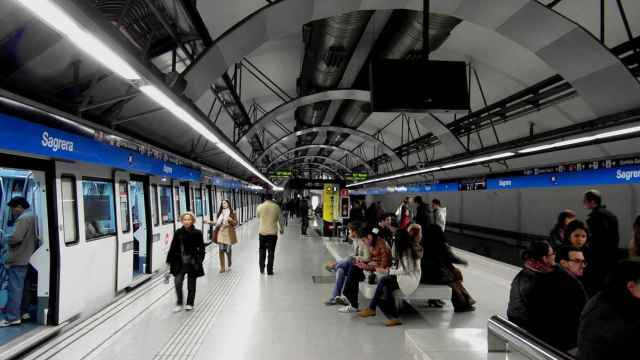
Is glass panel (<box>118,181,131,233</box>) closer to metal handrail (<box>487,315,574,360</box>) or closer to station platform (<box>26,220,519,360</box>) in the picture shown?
station platform (<box>26,220,519,360</box>)

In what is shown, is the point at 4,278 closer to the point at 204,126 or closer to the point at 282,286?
the point at 204,126

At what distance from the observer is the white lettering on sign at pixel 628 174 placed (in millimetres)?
6729

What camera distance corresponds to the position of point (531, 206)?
52.6 ft

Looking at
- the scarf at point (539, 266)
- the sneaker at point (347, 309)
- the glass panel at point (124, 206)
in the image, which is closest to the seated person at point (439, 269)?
the sneaker at point (347, 309)

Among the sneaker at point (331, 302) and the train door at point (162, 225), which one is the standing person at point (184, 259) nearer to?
the sneaker at point (331, 302)

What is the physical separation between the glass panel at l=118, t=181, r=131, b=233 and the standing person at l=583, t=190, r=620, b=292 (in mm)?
7081

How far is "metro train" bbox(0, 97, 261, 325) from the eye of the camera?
398 cm

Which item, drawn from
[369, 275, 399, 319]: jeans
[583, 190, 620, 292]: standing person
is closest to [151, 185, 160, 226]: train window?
[369, 275, 399, 319]: jeans

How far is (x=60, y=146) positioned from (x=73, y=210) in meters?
1.23

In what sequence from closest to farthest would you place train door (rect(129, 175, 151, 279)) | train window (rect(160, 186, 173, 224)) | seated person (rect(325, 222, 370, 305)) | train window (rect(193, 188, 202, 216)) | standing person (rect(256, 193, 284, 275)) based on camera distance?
seated person (rect(325, 222, 370, 305)), train door (rect(129, 175, 151, 279)), standing person (rect(256, 193, 284, 275)), train window (rect(160, 186, 173, 224)), train window (rect(193, 188, 202, 216))

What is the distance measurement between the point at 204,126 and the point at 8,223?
3.52m

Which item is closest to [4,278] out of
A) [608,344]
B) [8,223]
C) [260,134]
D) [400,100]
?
[8,223]

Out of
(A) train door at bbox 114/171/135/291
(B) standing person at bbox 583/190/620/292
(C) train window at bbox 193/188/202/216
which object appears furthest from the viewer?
(C) train window at bbox 193/188/202/216

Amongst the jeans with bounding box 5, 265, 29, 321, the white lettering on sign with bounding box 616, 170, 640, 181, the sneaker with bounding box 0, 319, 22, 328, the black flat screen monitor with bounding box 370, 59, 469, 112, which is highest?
the black flat screen monitor with bounding box 370, 59, 469, 112
